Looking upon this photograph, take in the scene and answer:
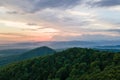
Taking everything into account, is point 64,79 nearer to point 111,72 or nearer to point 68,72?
point 68,72

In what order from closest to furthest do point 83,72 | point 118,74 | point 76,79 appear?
point 118,74 → point 76,79 → point 83,72

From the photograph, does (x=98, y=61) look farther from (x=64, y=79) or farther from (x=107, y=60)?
(x=64, y=79)

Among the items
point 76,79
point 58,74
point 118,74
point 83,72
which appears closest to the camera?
point 118,74

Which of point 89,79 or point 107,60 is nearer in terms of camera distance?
point 89,79

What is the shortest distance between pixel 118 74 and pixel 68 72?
2403 inches

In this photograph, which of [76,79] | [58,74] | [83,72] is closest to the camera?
[76,79]

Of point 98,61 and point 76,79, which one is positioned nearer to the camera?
point 76,79

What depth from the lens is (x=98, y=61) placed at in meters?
192

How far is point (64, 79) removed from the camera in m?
190

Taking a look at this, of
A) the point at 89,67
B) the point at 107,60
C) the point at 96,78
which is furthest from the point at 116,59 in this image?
the point at 96,78

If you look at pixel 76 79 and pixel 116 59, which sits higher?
pixel 116 59

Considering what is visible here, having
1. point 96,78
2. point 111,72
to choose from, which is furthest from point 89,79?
point 111,72

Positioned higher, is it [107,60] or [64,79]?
[107,60]

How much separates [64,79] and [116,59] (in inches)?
1753
